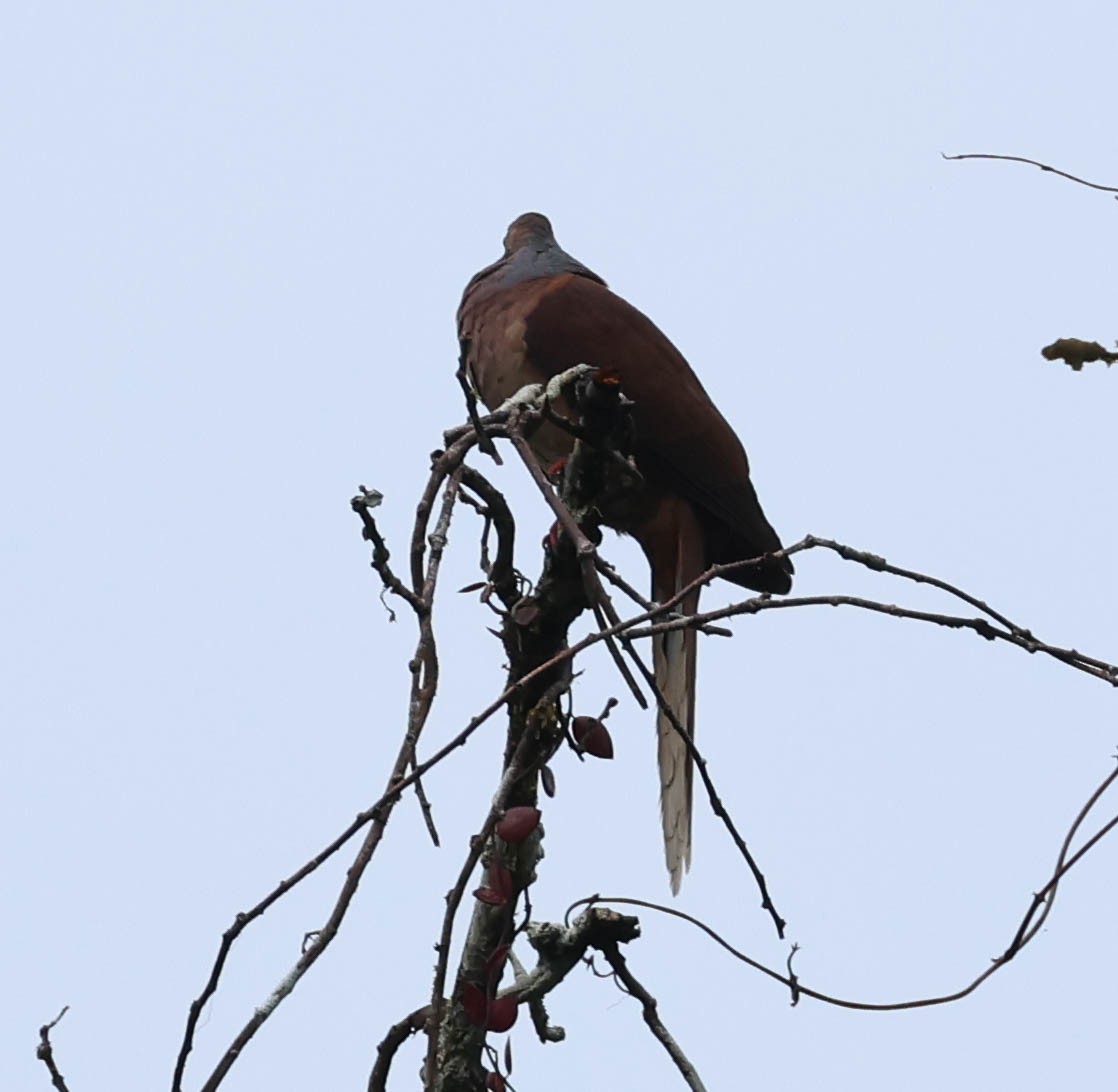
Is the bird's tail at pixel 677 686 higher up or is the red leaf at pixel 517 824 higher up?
the bird's tail at pixel 677 686

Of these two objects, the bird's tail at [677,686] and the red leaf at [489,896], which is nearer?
the red leaf at [489,896]

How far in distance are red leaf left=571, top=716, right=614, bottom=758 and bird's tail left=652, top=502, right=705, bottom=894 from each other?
1.67ft

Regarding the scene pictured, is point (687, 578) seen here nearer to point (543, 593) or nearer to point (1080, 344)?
point (543, 593)

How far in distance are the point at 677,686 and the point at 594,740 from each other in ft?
3.86

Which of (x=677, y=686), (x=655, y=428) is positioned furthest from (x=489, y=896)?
(x=655, y=428)

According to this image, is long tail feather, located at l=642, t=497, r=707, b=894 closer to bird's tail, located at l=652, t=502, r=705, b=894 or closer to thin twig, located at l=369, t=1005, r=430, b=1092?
bird's tail, located at l=652, t=502, r=705, b=894

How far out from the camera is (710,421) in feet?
11.9

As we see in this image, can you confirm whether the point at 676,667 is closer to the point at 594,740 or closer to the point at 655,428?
the point at 655,428

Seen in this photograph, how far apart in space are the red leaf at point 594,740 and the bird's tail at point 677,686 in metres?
0.51

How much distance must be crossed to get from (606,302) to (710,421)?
0.37m

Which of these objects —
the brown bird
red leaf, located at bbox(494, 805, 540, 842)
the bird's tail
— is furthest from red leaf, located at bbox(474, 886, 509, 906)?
the brown bird

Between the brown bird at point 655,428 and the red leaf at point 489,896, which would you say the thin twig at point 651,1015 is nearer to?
the red leaf at point 489,896

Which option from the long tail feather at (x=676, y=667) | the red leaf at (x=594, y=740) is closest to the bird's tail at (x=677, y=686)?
the long tail feather at (x=676, y=667)

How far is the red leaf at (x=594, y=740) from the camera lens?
84.8 inches
